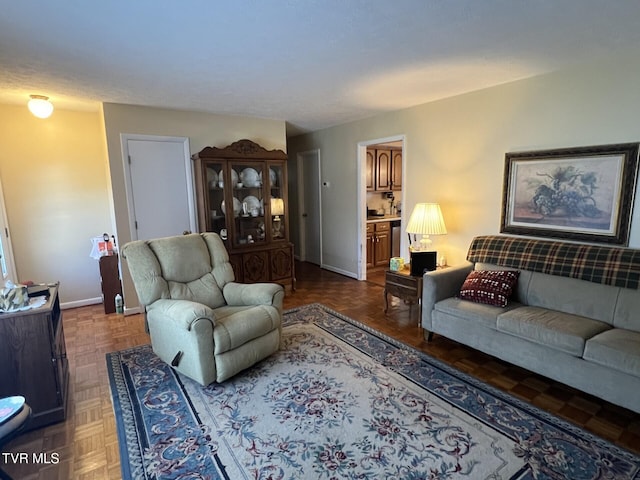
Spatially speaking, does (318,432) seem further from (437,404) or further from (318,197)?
(318,197)

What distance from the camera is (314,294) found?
14.7 ft

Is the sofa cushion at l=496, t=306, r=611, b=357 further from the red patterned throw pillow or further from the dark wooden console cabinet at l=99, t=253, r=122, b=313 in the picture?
the dark wooden console cabinet at l=99, t=253, r=122, b=313

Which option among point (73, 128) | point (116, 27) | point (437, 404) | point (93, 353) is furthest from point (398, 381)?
point (73, 128)

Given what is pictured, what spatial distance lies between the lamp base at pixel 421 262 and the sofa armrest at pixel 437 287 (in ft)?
1.13

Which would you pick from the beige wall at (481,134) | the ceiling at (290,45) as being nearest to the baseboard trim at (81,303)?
the ceiling at (290,45)

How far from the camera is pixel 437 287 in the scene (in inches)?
117

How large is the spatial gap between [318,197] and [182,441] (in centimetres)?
437

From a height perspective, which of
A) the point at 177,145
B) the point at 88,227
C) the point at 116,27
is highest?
the point at 116,27

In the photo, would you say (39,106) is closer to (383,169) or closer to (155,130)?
(155,130)

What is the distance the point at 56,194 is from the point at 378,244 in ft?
14.2

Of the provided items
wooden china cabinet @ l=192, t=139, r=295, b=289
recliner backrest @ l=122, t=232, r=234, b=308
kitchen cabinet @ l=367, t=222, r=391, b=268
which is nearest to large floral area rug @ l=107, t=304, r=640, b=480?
recliner backrest @ l=122, t=232, r=234, b=308

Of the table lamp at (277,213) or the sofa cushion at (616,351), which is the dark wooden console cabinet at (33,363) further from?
the sofa cushion at (616,351)

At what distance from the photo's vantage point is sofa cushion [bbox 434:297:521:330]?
2586 millimetres

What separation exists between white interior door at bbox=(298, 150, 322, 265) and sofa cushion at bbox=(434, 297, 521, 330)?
10.6 ft
